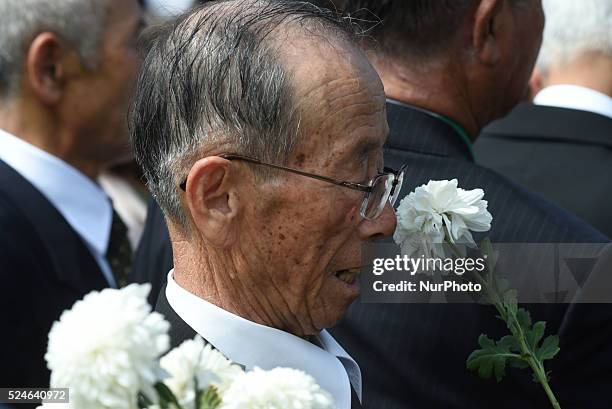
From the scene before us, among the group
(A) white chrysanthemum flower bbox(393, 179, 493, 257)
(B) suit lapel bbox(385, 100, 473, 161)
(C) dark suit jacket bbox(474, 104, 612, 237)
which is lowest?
(C) dark suit jacket bbox(474, 104, 612, 237)

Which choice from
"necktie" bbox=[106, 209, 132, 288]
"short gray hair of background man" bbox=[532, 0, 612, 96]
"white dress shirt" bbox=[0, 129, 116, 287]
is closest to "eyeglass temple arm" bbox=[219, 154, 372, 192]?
"white dress shirt" bbox=[0, 129, 116, 287]

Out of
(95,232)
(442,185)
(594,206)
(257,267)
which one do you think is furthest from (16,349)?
(594,206)

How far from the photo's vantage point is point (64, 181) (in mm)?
3758

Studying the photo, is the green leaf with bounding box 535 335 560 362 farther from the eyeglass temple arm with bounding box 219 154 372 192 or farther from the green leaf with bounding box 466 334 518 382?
the eyeglass temple arm with bounding box 219 154 372 192

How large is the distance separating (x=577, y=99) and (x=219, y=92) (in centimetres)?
217

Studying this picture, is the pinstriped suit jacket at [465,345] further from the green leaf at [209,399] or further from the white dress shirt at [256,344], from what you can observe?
the green leaf at [209,399]

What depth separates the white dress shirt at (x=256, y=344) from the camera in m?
1.98

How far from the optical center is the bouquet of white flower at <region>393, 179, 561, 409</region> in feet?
6.97

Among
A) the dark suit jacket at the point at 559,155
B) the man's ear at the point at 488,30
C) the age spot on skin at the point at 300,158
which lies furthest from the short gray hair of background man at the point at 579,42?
the age spot on skin at the point at 300,158

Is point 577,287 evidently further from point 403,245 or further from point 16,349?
point 16,349

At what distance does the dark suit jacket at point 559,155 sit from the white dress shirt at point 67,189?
1.33 meters

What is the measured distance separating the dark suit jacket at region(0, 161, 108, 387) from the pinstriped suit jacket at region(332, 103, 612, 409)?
3.20ft

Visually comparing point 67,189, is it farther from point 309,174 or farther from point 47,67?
point 309,174

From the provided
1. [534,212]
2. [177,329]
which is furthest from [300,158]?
[534,212]
